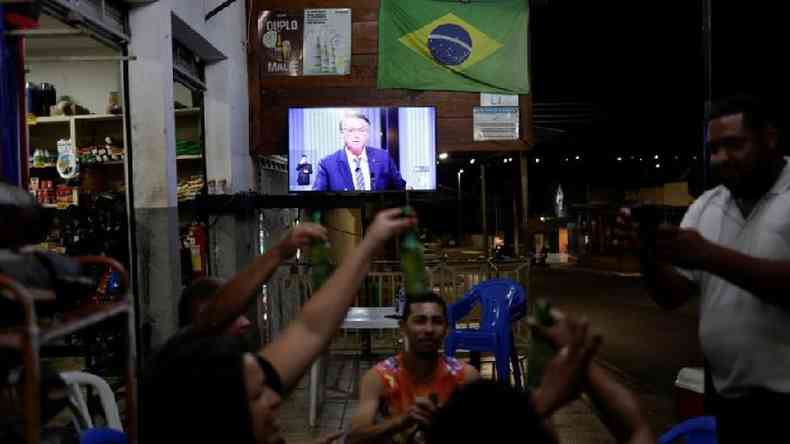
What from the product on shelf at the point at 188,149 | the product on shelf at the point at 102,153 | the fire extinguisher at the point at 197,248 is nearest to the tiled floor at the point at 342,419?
the fire extinguisher at the point at 197,248

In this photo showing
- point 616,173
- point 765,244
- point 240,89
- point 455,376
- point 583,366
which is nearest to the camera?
point 583,366

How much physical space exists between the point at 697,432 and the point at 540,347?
1.40 meters

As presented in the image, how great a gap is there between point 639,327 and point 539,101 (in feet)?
16.2

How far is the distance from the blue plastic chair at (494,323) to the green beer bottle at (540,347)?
3.36 meters

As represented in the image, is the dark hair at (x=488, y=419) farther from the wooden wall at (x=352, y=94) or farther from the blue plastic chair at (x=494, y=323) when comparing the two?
the wooden wall at (x=352, y=94)

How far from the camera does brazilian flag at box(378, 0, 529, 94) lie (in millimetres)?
10109

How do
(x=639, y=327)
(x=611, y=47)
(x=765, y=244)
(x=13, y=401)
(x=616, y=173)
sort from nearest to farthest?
(x=13, y=401)
(x=765, y=244)
(x=611, y=47)
(x=639, y=327)
(x=616, y=173)

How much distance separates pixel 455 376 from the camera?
382 cm

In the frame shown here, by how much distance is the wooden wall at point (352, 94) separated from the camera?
10.3 m

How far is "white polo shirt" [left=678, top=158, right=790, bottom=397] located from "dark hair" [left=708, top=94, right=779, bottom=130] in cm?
20

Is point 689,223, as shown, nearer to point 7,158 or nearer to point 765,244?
point 765,244

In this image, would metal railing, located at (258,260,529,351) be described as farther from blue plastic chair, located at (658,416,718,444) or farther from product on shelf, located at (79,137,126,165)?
blue plastic chair, located at (658,416,718,444)

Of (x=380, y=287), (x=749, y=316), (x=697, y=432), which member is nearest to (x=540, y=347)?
(x=749, y=316)

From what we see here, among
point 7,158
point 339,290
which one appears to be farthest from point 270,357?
point 7,158
